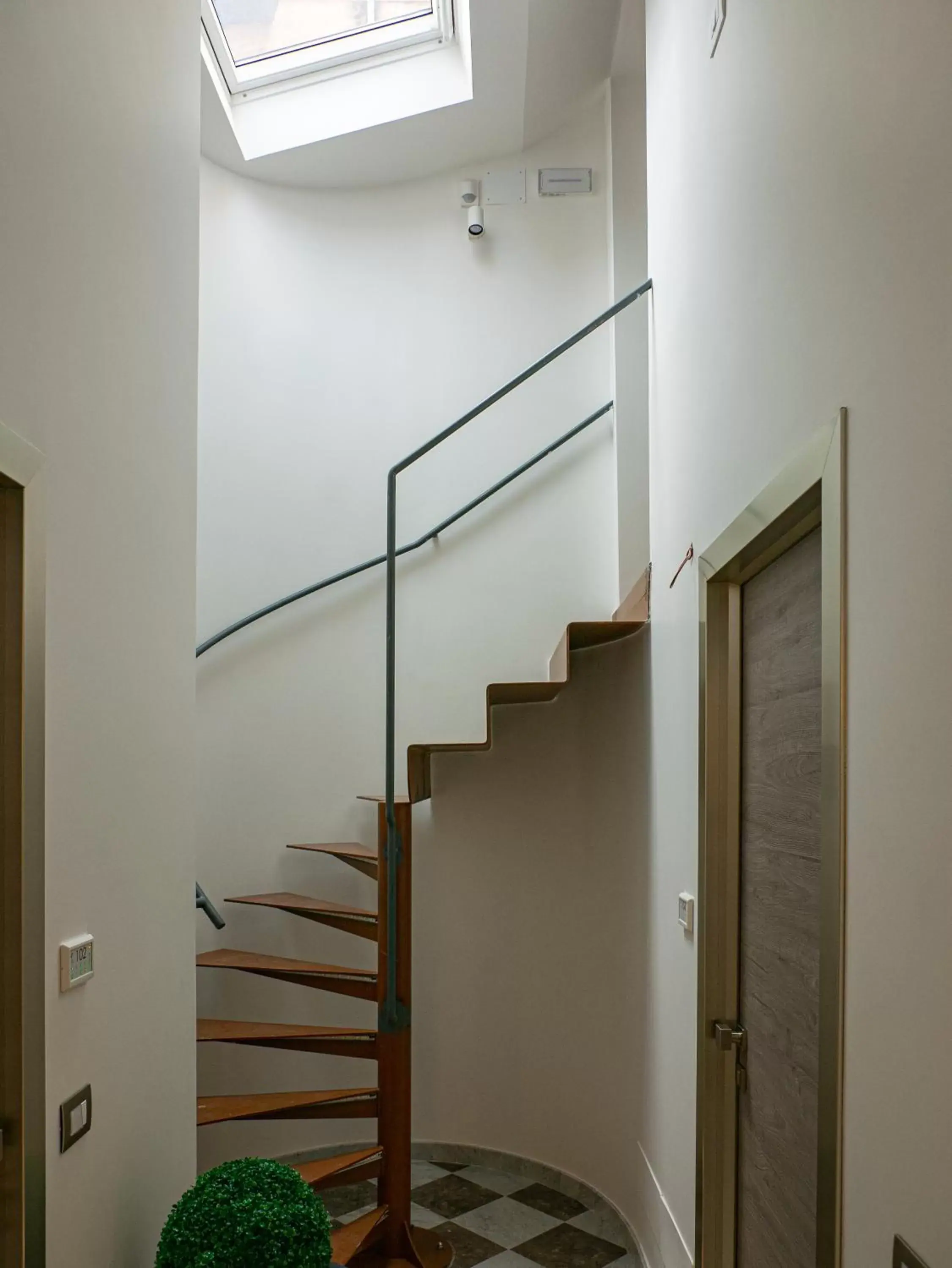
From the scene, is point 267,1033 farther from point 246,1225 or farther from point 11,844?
point 11,844

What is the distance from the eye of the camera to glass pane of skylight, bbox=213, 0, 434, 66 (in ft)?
13.2

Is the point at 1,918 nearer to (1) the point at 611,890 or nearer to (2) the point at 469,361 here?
(1) the point at 611,890

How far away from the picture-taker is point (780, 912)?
6.23 feet

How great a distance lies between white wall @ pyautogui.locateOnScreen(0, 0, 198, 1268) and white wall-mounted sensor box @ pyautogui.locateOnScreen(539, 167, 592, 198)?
6.34 ft

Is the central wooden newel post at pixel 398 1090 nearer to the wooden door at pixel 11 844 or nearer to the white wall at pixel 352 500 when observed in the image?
the white wall at pixel 352 500

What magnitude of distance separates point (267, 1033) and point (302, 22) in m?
3.78

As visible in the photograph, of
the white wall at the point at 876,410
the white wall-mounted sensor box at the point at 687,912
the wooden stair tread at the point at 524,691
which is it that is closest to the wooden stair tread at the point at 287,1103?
the wooden stair tread at the point at 524,691

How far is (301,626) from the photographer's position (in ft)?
13.9

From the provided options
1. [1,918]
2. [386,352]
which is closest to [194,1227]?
[1,918]

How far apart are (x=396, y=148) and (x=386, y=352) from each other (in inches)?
30.8

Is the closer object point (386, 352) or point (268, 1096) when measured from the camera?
point (268, 1096)

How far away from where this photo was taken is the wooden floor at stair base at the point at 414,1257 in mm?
3279

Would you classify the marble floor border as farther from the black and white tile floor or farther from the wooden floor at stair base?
the wooden floor at stair base

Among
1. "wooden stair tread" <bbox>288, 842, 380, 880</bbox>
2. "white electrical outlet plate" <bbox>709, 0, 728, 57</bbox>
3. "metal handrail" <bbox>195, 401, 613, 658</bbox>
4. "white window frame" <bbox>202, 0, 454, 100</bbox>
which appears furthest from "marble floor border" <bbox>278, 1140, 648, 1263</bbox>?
"white window frame" <bbox>202, 0, 454, 100</bbox>
